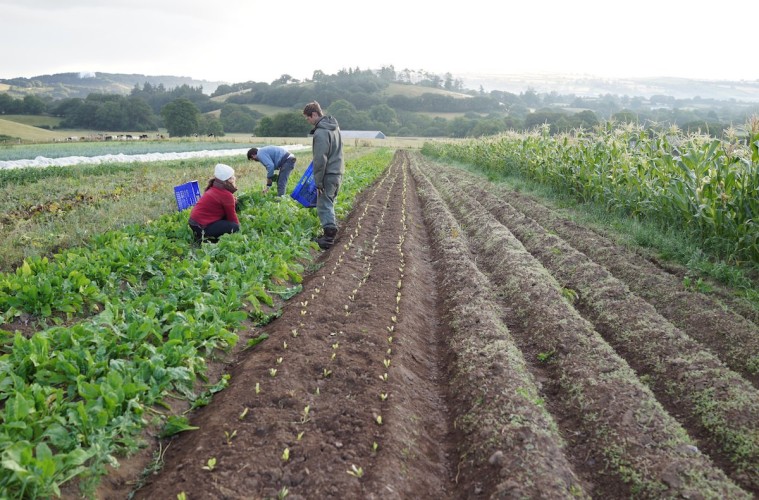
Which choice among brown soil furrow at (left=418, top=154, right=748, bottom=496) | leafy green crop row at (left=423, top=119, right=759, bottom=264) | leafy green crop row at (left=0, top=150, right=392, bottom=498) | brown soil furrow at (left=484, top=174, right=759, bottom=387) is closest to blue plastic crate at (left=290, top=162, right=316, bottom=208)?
leafy green crop row at (left=0, top=150, right=392, bottom=498)

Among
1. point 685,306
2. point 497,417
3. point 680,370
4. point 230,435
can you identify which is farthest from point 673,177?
point 230,435

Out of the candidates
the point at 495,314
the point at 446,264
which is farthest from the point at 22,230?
the point at 495,314

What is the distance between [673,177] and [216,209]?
738cm

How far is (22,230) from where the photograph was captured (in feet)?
26.5

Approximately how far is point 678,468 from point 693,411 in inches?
38.4

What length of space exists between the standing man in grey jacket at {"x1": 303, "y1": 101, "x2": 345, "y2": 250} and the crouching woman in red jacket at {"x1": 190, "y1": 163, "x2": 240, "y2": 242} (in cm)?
141

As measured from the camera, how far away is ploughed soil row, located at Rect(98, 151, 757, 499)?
9.80 ft

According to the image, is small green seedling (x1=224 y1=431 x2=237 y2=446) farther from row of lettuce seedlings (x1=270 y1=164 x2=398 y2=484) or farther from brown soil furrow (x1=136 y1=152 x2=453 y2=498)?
row of lettuce seedlings (x1=270 y1=164 x2=398 y2=484)

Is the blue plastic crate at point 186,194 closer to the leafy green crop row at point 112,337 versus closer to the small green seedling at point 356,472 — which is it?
the leafy green crop row at point 112,337

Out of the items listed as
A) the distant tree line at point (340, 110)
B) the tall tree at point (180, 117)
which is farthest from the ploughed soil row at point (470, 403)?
the tall tree at point (180, 117)

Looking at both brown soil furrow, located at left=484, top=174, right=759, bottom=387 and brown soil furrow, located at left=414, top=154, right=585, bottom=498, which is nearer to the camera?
brown soil furrow, located at left=414, top=154, right=585, bottom=498

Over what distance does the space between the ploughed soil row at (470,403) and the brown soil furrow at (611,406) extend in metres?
0.01

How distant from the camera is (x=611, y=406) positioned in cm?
375

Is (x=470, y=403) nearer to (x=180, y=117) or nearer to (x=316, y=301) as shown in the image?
(x=316, y=301)
